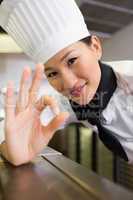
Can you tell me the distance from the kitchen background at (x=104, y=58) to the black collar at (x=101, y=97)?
0.21 meters

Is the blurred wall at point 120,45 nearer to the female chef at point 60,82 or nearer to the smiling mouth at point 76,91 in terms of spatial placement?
the female chef at point 60,82

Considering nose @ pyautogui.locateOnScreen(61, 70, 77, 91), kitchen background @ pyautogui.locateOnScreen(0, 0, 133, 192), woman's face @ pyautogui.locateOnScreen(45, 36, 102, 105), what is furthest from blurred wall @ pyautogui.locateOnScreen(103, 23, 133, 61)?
nose @ pyautogui.locateOnScreen(61, 70, 77, 91)

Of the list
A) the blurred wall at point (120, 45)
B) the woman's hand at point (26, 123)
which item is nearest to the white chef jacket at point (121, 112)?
the woman's hand at point (26, 123)

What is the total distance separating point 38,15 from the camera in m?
0.72

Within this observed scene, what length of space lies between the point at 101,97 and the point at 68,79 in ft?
0.62

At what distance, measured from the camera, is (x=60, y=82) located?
70 centimetres

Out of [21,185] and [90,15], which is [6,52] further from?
[21,185]

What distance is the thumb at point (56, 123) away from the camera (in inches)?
19.9

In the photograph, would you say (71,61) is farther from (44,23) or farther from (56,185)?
(56,185)

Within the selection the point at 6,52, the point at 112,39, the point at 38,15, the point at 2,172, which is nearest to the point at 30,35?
the point at 38,15

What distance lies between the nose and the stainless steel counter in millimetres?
260

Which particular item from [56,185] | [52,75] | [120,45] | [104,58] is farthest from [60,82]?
[104,58]

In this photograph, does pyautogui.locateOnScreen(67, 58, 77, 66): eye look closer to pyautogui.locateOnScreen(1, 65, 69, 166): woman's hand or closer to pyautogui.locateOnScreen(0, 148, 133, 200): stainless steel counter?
pyautogui.locateOnScreen(1, 65, 69, 166): woman's hand

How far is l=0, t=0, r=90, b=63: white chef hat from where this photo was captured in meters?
0.71
